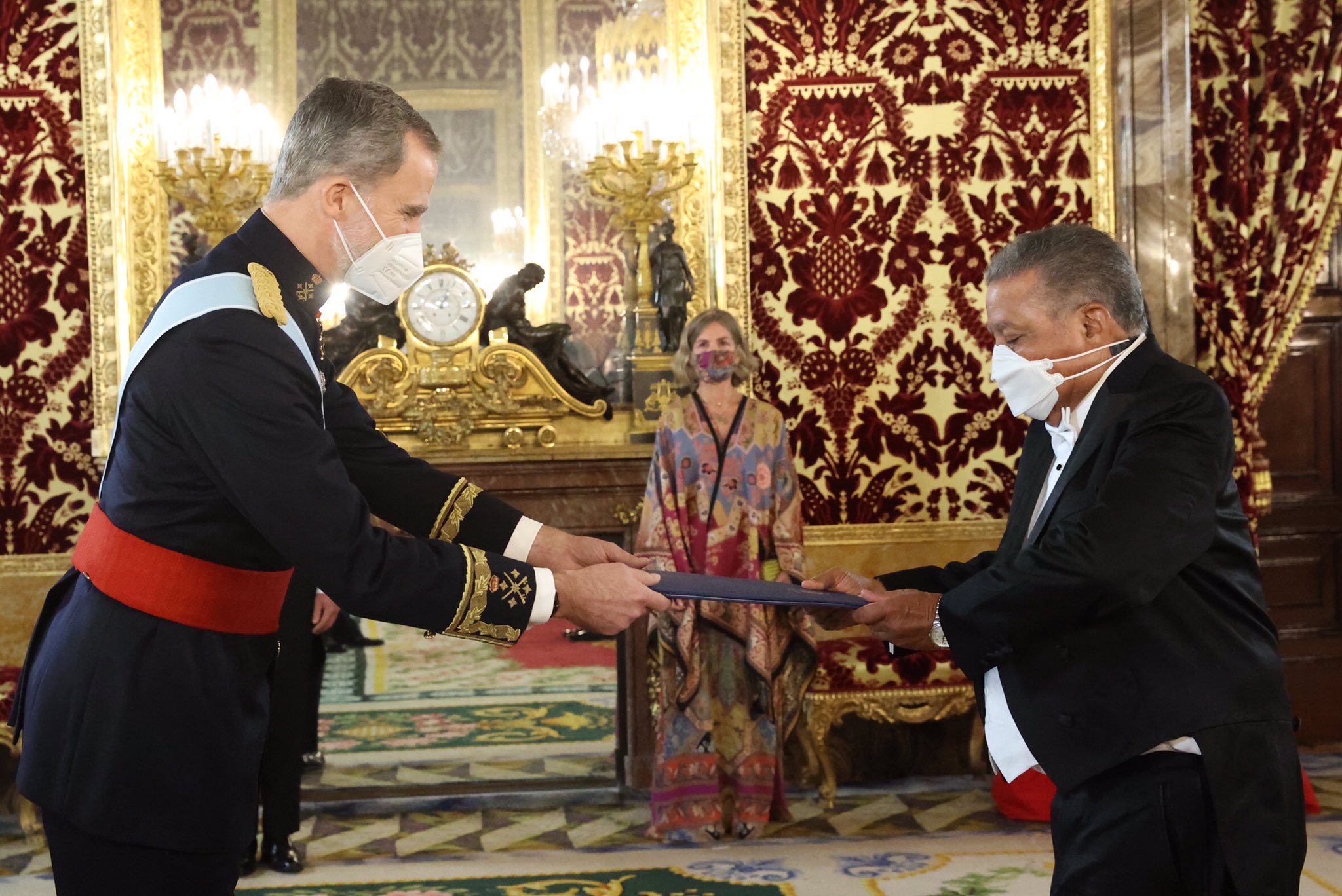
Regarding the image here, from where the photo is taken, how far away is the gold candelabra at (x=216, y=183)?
4.78 meters

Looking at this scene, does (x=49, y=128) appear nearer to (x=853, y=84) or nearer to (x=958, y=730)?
(x=853, y=84)

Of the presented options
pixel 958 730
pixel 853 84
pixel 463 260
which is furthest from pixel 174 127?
pixel 958 730

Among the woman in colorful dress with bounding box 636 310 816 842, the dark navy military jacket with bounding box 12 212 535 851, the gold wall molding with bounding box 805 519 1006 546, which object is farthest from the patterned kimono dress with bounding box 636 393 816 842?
the dark navy military jacket with bounding box 12 212 535 851

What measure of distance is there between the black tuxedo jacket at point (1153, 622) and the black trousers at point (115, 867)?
120 centimetres

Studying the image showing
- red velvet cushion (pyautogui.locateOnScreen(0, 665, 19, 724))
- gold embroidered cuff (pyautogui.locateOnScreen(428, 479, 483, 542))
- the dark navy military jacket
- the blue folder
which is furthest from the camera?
red velvet cushion (pyautogui.locateOnScreen(0, 665, 19, 724))

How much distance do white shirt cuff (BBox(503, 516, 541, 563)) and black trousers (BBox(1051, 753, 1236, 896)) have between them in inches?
46.0

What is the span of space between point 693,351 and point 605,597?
2.49 m

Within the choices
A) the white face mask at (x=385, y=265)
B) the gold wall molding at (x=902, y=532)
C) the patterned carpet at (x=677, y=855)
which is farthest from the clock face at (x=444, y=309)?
the white face mask at (x=385, y=265)

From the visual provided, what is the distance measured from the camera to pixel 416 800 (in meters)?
4.77

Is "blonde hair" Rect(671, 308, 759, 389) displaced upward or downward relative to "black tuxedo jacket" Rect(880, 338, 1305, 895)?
upward

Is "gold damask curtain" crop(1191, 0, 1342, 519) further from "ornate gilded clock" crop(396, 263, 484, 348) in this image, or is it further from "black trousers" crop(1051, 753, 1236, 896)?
"black trousers" crop(1051, 753, 1236, 896)

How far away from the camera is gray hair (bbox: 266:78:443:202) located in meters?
1.99

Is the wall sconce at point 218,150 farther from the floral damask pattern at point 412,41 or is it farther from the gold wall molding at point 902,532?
the gold wall molding at point 902,532

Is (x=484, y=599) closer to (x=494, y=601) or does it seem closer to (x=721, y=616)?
(x=494, y=601)
